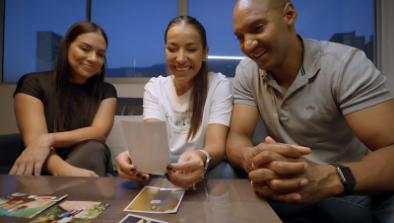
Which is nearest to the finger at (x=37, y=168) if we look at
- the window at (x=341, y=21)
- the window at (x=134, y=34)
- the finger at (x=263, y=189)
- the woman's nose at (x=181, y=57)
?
the woman's nose at (x=181, y=57)

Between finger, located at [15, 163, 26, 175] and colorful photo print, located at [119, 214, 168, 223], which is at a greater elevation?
colorful photo print, located at [119, 214, 168, 223]

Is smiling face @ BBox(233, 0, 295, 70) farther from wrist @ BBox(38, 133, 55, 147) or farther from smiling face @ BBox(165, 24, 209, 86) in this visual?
wrist @ BBox(38, 133, 55, 147)

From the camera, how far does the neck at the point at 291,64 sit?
102 cm

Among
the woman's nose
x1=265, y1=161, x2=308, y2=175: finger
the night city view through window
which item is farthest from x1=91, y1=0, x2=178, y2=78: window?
x1=265, y1=161, x2=308, y2=175: finger

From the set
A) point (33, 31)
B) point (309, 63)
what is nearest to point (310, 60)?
point (309, 63)

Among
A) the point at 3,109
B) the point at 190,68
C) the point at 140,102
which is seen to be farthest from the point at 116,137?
the point at 3,109

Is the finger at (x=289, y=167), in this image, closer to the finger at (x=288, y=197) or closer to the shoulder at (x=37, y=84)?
the finger at (x=288, y=197)

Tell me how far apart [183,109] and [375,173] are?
34.5 inches

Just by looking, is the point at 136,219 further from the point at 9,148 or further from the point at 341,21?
the point at 341,21

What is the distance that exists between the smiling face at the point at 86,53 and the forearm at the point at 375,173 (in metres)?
1.41

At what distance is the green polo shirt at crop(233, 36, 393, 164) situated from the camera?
0.85m

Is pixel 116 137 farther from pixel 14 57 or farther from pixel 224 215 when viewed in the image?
pixel 14 57

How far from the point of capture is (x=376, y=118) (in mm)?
792

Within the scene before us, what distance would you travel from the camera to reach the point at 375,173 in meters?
0.70
